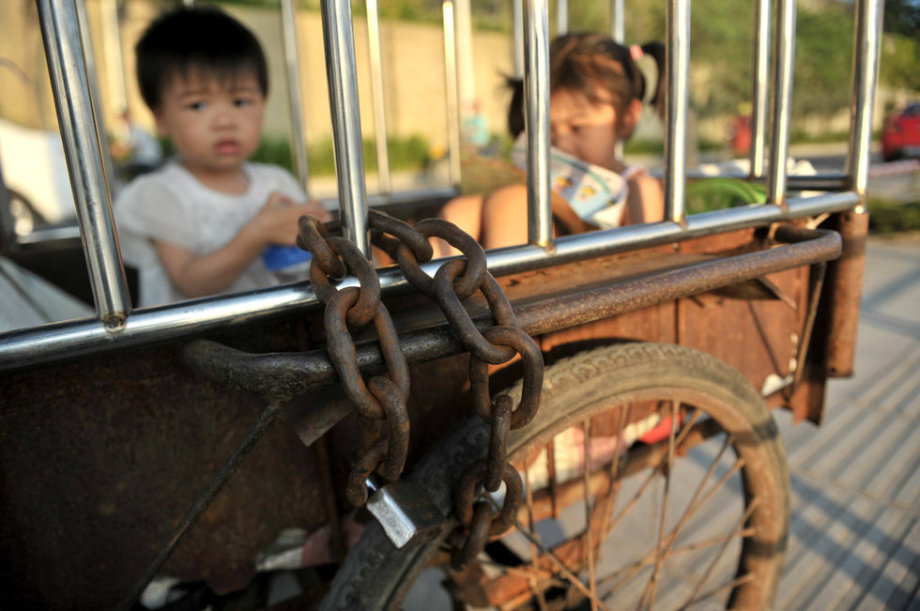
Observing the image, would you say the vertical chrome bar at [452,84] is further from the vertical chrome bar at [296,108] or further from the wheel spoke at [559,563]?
the wheel spoke at [559,563]

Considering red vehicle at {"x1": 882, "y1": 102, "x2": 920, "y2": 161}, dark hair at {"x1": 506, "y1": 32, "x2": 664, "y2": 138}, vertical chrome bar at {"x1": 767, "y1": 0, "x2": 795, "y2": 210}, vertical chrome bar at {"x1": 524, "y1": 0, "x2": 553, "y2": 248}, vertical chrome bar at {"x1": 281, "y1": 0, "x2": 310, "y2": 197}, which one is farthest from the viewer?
red vehicle at {"x1": 882, "y1": 102, "x2": 920, "y2": 161}

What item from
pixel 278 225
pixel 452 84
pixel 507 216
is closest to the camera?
pixel 278 225

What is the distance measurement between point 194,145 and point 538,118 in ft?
3.31

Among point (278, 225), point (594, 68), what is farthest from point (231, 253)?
point (594, 68)

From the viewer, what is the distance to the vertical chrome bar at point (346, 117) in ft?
2.31

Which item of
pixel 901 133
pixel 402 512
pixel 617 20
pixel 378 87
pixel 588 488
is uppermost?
pixel 617 20

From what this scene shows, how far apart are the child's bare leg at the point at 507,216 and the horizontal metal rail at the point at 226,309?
41 centimetres

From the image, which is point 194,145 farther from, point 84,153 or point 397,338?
point 397,338

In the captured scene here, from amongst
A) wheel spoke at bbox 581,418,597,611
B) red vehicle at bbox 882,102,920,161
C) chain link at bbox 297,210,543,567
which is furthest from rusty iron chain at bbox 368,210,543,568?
red vehicle at bbox 882,102,920,161

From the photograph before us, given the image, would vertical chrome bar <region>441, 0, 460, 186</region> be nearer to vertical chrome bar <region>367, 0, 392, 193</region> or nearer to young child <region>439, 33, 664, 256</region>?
vertical chrome bar <region>367, 0, 392, 193</region>

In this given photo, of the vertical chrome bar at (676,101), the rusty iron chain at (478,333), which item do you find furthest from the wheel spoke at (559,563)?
the vertical chrome bar at (676,101)

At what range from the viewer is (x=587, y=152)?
163cm

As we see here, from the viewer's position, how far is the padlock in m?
0.72

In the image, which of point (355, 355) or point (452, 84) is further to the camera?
point (452, 84)
